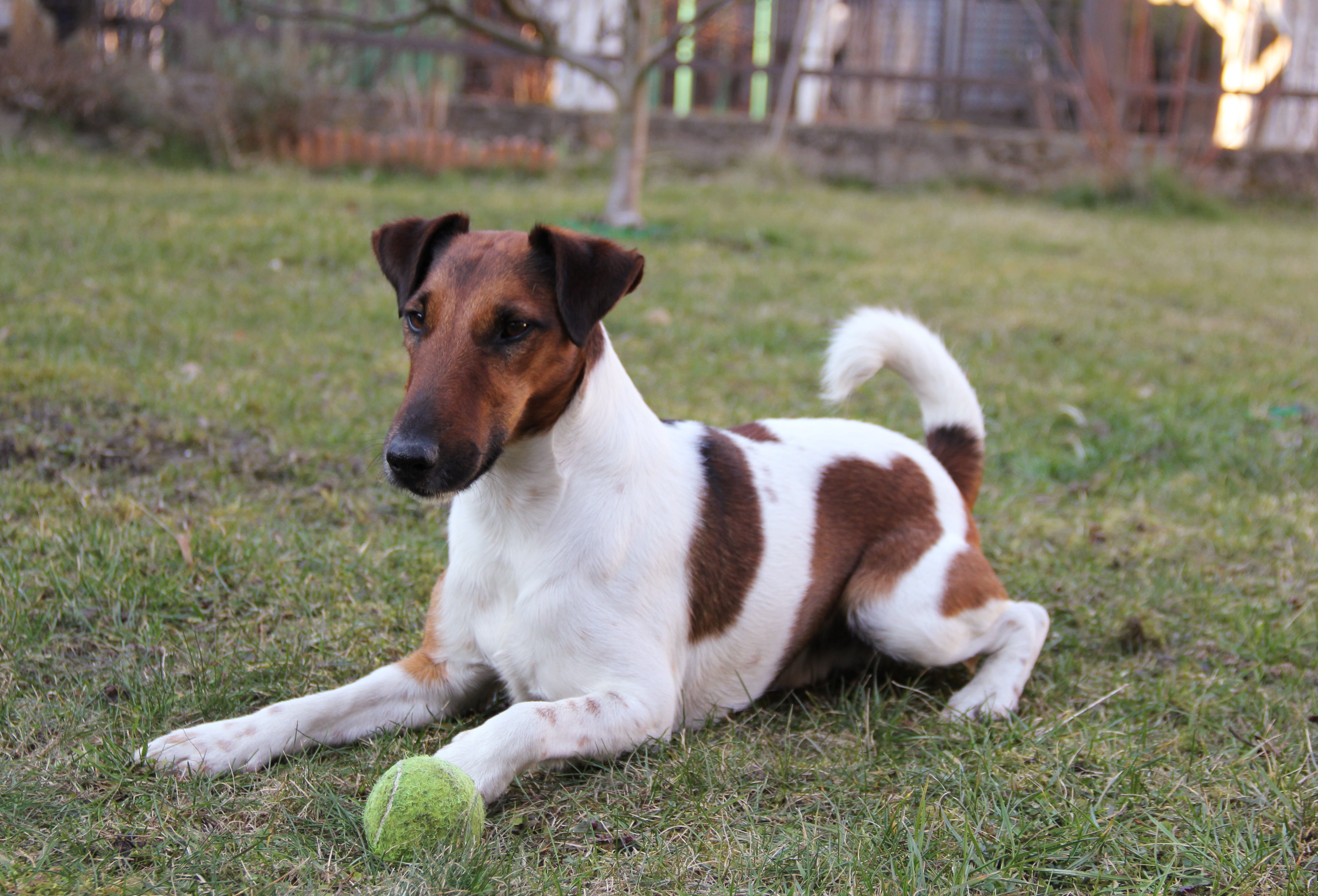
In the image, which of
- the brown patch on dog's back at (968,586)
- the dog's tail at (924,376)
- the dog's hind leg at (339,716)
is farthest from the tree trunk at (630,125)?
the dog's hind leg at (339,716)

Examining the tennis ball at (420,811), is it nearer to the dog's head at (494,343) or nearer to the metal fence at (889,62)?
the dog's head at (494,343)

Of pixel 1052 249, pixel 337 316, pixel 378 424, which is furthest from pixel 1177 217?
pixel 378 424

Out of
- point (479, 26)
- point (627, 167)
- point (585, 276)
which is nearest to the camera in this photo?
point (585, 276)

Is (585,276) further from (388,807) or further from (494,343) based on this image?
(388,807)

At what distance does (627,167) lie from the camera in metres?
9.50

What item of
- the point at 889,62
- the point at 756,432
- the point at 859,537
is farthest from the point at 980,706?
the point at 889,62

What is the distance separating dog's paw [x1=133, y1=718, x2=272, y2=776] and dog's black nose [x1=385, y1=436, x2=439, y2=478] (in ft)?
2.34

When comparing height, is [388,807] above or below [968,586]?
below

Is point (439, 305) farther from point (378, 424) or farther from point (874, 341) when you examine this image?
point (378, 424)

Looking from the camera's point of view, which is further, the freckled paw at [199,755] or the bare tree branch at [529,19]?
the bare tree branch at [529,19]

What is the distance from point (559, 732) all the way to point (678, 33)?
24.4 ft

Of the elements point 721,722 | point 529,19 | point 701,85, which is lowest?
point 721,722

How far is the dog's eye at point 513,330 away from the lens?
2619 millimetres

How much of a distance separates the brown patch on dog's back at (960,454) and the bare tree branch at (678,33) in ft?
19.8
